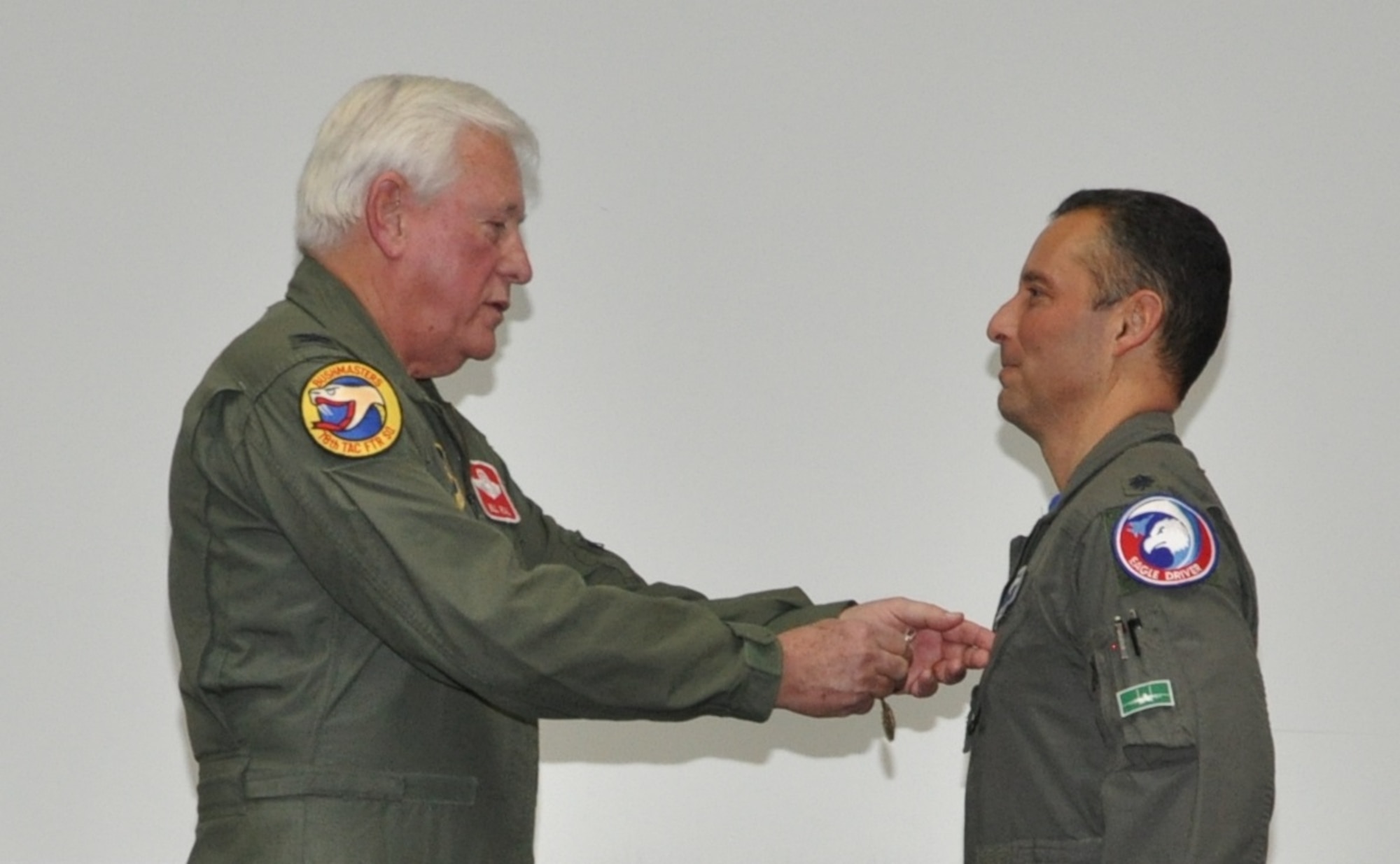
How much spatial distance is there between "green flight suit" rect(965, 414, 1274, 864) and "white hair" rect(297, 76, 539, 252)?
957 mm

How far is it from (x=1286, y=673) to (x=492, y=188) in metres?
1.90

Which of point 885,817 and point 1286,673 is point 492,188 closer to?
point 885,817

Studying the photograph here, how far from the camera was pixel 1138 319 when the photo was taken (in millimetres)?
2498

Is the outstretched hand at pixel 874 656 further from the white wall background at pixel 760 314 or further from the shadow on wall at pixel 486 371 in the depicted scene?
the shadow on wall at pixel 486 371

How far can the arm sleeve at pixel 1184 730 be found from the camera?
2.11 metres

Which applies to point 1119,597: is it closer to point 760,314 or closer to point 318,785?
point 318,785

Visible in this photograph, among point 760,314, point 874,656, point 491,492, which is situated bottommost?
point 874,656

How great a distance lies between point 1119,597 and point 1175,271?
1.70 ft

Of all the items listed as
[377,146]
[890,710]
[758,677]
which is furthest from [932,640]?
[377,146]

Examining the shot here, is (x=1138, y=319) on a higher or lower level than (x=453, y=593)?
higher

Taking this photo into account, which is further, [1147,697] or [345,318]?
[345,318]

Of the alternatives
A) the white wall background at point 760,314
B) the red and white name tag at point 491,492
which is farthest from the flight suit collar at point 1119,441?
the white wall background at point 760,314

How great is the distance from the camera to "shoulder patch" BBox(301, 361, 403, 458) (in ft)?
7.43

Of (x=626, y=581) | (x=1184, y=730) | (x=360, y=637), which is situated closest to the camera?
(x=1184, y=730)
